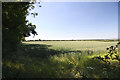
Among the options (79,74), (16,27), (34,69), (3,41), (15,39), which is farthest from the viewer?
(16,27)

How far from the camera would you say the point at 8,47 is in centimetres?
597

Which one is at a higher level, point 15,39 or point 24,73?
point 15,39

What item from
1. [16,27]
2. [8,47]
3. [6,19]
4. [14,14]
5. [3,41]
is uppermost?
[14,14]

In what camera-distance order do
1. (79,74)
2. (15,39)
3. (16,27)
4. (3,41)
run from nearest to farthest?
(79,74), (3,41), (15,39), (16,27)

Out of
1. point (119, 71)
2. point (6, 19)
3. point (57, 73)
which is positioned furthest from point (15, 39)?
point (119, 71)

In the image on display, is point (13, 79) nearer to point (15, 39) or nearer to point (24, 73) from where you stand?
point (24, 73)

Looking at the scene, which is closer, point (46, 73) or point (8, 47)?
point (46, 73)

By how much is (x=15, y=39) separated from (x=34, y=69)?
3043 mm

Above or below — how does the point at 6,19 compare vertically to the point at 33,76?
above

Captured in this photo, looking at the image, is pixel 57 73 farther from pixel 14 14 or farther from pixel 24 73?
pixel 14 14

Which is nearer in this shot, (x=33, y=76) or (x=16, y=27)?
(x=33, y=76)

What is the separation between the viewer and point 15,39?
6.22 metres

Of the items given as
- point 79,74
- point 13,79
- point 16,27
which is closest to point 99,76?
point 79,74

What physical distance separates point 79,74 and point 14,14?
5.65 meters
